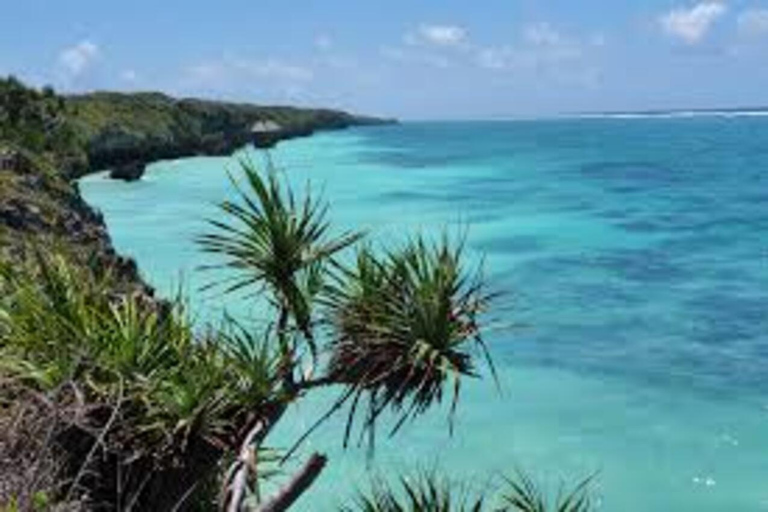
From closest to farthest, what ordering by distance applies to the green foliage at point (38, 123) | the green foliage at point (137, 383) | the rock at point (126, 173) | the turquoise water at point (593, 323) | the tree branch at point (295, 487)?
the tree branch at point (295, 487), the green foliage at point (137, 383), the turquoise water at point (593, 323), the green foliage at point (38, 123), the rock at point (126, 173)

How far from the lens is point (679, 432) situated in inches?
846

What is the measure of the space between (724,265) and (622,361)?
16.6m

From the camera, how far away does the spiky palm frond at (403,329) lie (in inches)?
354

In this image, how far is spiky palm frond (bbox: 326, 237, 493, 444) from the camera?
9.00 meters

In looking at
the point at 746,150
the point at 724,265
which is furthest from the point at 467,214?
the point at 746,150

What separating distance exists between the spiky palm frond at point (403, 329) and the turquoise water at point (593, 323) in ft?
1.77

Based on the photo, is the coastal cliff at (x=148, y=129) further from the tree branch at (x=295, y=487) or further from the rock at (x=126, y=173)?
the tree branch at (x=295, y=487)

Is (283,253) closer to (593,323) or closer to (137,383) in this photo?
(137,383)

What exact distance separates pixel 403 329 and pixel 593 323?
21799 mm

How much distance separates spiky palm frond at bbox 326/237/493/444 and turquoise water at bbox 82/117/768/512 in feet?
1.77

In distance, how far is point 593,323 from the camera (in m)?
30.3

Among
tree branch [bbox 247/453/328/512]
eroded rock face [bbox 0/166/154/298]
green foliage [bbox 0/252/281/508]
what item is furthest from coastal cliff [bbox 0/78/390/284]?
tree branch [bbox 247/453/328/512]

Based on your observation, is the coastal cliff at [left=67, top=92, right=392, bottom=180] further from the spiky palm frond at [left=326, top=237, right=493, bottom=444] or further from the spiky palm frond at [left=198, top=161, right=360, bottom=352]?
the spiky palm frond at [left=326, top=237, right=493, bottom=444]

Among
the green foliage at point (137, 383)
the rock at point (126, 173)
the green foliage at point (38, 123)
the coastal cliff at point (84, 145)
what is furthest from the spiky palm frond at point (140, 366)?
the rock at point (126, 173)
